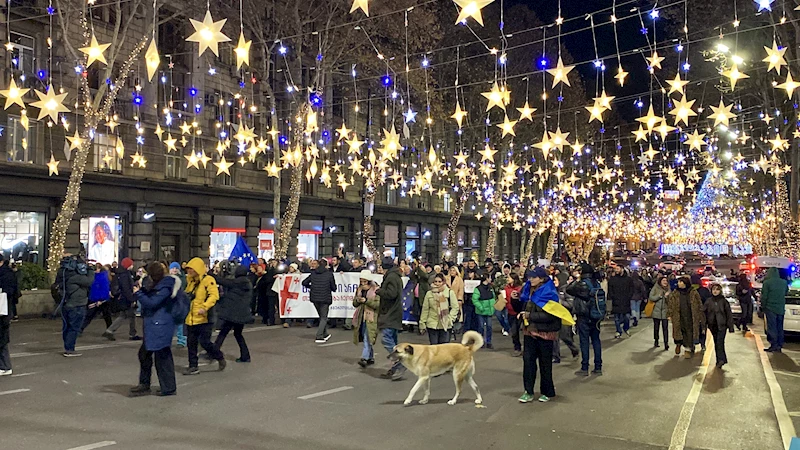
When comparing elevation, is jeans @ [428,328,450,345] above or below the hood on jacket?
below

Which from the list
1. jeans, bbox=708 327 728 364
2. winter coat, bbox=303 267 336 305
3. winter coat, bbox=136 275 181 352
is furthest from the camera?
winter coat, bbox=303 267 336 305

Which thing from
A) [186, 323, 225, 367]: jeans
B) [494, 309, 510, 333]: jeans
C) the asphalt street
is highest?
[186, 323, 225, 367]: jeans

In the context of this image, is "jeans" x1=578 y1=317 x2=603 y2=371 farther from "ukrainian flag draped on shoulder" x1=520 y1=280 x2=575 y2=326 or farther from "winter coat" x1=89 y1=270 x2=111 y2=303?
"winter coat" x1=89 y1=270 x2=111 y2=303

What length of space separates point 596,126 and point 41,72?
36769 mm

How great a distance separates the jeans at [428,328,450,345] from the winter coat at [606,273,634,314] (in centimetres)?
672

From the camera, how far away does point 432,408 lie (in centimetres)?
838

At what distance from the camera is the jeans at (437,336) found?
11467mm

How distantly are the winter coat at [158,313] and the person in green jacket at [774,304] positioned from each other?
12.2 meters

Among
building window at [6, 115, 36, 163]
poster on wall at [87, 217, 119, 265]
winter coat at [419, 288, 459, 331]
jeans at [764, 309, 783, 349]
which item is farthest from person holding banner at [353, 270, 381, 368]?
poster on wall at [87, 217, 119, 265]

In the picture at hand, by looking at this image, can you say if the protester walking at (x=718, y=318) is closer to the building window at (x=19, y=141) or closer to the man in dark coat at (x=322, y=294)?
the man in dark coat at (x=322, y=294)

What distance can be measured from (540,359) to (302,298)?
9.74 metres

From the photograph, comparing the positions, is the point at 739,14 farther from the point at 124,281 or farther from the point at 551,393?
the point at 124,281

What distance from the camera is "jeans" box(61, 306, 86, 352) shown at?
1149 centimetres

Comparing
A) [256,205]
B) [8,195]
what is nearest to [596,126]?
[256,205]
